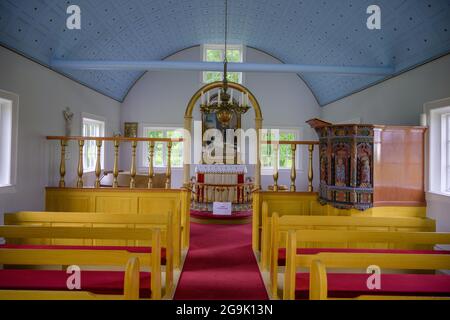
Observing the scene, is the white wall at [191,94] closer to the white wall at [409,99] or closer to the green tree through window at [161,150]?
the green tree through window at [161,150]

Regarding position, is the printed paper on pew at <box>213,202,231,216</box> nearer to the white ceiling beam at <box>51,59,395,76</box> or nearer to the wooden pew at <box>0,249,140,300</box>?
the white ceiling beam at <box>51,59,395,76</box>

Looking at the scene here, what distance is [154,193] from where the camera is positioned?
521 centimetres

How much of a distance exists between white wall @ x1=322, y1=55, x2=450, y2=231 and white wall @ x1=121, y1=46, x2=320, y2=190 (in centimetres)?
256

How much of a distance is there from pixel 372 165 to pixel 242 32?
6.36 m

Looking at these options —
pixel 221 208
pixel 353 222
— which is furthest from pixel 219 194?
pixel 353 222

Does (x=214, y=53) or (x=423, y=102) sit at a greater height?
(x=214, y=53)

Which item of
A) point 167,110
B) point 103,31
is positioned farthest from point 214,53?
point 103,31

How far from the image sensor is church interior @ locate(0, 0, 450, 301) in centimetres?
260

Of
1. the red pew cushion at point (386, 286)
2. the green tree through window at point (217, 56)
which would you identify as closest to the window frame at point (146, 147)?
the green tree through window at point (217, 56)

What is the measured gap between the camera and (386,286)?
2547 millimetres

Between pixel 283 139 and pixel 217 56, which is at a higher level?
pixel 217 56

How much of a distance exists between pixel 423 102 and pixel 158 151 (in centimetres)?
765

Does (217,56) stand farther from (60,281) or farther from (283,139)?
(60,281)
